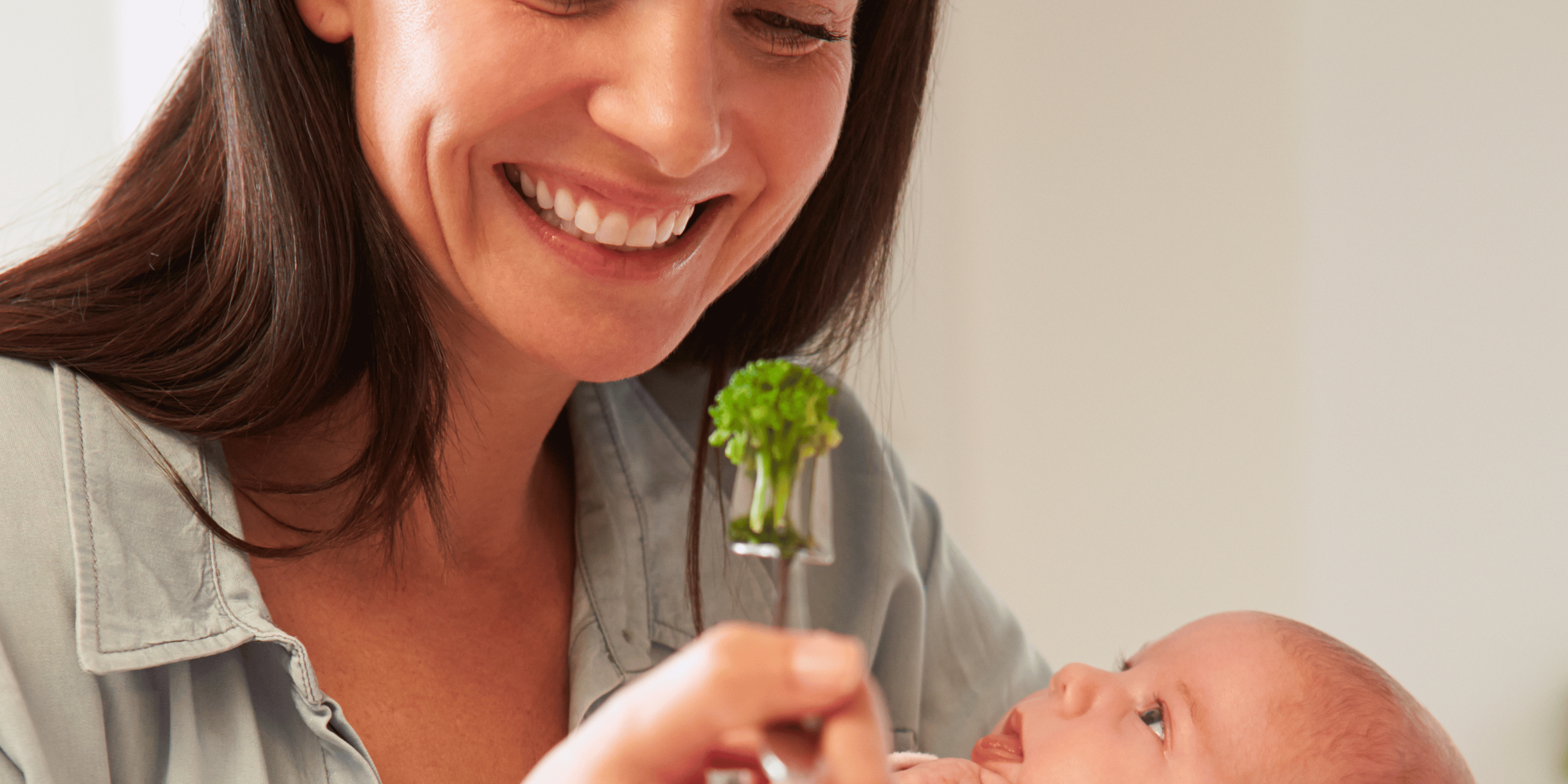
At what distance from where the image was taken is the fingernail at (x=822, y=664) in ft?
1.79

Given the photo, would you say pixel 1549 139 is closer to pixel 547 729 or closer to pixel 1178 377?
pixel 1178 377

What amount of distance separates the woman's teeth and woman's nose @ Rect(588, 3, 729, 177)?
0.08 m

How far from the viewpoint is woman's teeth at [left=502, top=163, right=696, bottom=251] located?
3.15ft

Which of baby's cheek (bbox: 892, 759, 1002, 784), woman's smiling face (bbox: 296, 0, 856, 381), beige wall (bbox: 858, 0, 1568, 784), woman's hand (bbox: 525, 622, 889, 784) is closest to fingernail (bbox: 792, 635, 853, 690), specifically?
woman's hand (bbox: 525, 622, 889, 784)

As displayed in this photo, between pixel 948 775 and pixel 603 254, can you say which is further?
pixel 948 775

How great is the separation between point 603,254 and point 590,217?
Answer: 41 mm

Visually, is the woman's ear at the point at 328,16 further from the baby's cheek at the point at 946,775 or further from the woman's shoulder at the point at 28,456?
the baby's cheek at the point at 946,775

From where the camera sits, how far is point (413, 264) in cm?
100

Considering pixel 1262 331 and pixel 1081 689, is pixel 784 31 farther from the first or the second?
pixel 1262 331

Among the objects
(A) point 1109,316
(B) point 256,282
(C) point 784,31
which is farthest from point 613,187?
(A) point 1109,316

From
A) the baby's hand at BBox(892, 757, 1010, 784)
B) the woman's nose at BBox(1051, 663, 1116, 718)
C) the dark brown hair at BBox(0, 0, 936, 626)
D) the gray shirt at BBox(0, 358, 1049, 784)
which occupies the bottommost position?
the baby's hand at BBox(892, 757, 1010, 784)

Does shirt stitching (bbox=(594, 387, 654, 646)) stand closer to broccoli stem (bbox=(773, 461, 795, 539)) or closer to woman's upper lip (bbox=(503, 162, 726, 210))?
woman's upper lip (bbox=(503, 162, 726, 210))

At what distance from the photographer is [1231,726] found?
1094mm

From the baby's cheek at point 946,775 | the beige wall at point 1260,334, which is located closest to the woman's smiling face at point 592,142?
the baby's cheek at point 946,775
